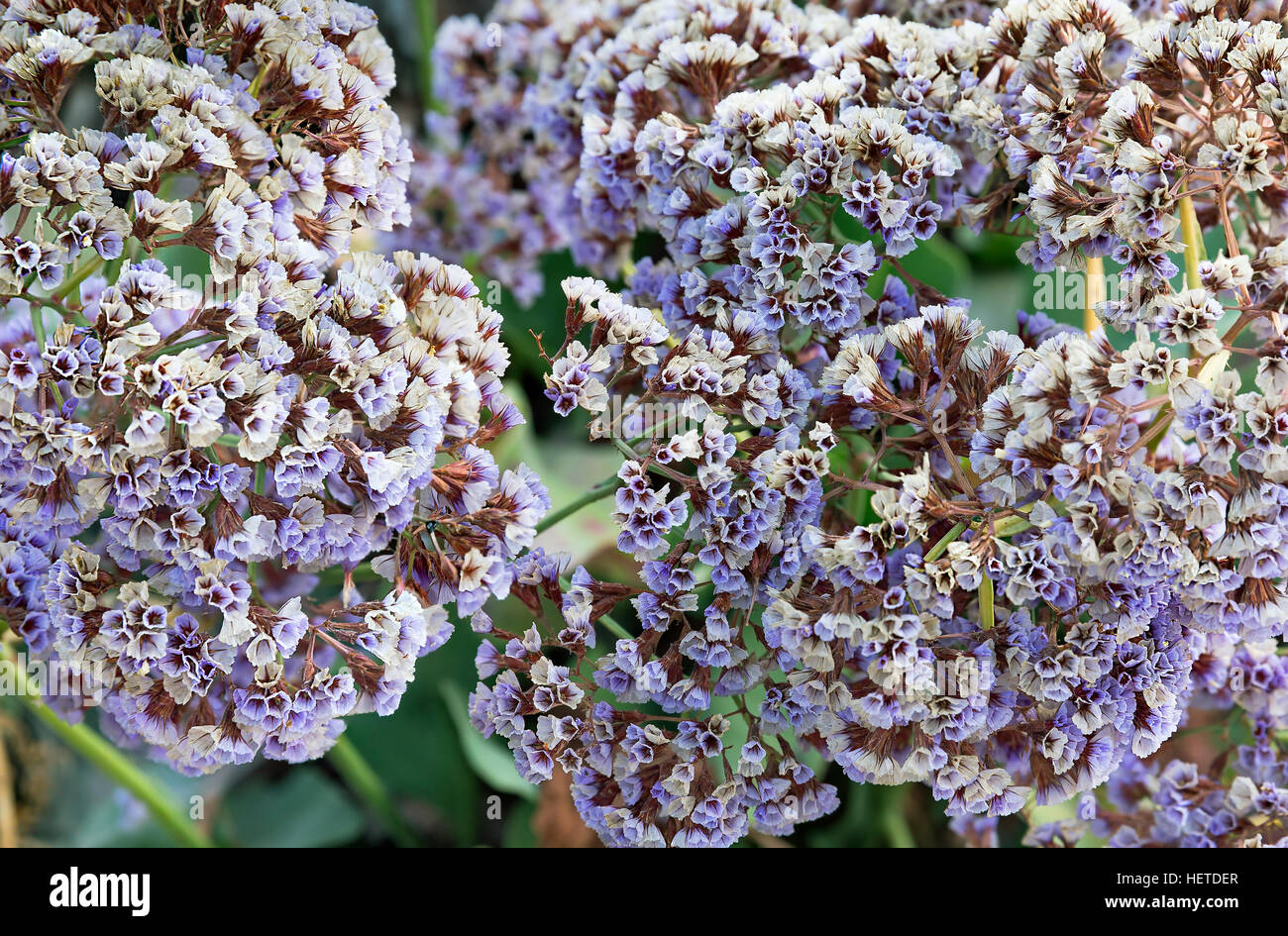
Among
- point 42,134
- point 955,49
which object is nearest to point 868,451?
point 955,49

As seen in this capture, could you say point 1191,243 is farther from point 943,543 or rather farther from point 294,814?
point 294,814

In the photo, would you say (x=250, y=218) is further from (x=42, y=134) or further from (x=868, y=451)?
(x=868, y=451)

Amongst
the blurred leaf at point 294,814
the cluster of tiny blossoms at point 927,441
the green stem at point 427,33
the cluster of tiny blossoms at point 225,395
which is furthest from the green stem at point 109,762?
the green stem at point 427,33

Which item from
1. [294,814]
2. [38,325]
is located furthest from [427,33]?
[294,814]

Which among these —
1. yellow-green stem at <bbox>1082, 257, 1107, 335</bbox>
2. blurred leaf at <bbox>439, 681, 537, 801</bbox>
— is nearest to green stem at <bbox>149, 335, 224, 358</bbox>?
blurred leaf at <bbox>439, 681, 537, 801</bbox>

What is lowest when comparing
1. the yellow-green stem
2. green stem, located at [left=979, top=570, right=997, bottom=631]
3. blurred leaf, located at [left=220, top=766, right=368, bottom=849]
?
blurred leaf, located at [left=220, top=766, right=368, bottom=849]

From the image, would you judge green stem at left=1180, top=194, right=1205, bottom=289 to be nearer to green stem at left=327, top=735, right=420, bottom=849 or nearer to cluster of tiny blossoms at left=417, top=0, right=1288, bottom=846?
cluster of tiny blossoms at left=417, top=0, right=1288, bottom=846
